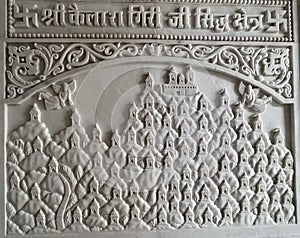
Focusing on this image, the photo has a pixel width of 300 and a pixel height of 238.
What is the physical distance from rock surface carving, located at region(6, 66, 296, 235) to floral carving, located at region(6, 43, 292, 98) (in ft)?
0.30

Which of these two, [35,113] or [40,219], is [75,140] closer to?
[35,113]

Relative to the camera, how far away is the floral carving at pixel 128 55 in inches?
71.2

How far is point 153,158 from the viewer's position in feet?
6.07

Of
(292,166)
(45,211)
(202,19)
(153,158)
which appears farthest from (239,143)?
(45,211)

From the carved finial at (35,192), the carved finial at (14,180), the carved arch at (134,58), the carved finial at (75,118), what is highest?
the carved arch at (134,58)

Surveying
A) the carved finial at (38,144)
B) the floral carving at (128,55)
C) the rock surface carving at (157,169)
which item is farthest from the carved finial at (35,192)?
the floral carving at (128,55)

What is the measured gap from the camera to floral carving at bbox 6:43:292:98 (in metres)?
1.81

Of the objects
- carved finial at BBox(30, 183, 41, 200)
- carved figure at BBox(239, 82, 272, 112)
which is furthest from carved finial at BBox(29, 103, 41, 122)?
carved figure at BBox(239, 82, 272, 112)

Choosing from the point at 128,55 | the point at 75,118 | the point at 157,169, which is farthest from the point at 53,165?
the point at 128,55

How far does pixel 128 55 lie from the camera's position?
186 cm

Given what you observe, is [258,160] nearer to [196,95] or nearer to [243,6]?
[196,95]

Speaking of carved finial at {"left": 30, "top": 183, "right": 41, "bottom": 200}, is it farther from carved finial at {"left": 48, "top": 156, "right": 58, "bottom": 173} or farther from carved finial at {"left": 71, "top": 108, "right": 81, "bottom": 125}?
carved finial at {"left": 71, "top": 108, "right": 81, "bottom": 125}

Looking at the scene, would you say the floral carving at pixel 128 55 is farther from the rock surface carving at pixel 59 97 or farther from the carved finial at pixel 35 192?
the carved finial at pixel 35 192

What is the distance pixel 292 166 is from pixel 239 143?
10.5 inches
